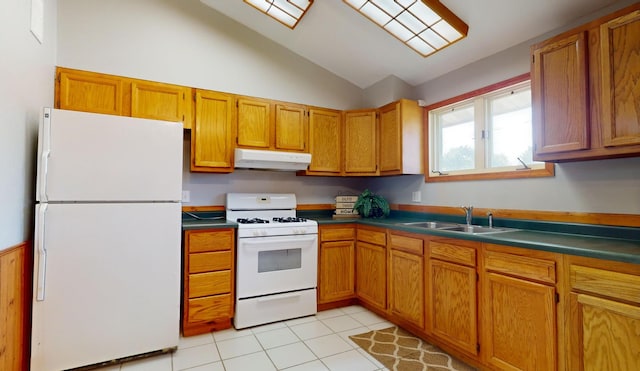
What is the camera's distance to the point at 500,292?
187 centimetres

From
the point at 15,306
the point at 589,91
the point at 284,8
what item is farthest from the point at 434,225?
the point at 15,306

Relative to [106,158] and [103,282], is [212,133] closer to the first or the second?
[106,158]

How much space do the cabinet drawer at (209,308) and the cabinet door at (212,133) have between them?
1168 mm

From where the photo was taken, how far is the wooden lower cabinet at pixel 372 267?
2816 millimetres

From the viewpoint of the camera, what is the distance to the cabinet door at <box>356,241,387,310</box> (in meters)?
2.82

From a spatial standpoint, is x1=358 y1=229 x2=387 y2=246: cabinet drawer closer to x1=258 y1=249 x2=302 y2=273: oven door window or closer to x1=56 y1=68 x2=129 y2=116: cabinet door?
x1=258 y1=249 x2=302 y2=273: oven door window

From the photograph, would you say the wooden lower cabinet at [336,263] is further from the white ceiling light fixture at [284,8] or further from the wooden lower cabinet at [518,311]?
the white ceiling light fixture at [284,8]

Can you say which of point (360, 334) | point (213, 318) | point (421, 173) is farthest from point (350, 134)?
Answer: point (213, 318)

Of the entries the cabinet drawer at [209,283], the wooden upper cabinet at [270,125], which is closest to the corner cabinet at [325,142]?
the wooden upper cabinet at [270,125]

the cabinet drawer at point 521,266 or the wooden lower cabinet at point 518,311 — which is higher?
the cabinet drawer at point 521,266

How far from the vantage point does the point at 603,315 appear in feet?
4.69

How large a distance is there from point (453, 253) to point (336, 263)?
1281 millimetres

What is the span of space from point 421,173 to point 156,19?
303cm

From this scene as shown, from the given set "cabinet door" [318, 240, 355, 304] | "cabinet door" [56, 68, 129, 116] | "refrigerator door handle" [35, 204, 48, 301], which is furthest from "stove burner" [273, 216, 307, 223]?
"refrigerator door handle" [35, 204, 48, 301]
